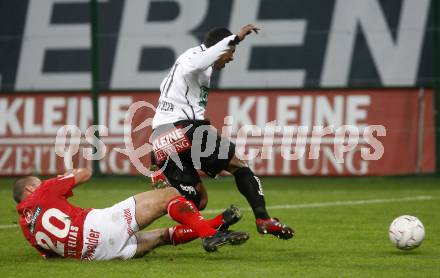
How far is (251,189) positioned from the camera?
29.7 feet

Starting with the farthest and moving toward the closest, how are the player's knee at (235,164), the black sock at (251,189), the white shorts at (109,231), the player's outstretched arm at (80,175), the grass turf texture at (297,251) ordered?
the player's knee at (235,164), the black sock at (251,189), the player's outstretched arm at (80,175), the white shorts at (109,231), the grass turf texture at (297,251)

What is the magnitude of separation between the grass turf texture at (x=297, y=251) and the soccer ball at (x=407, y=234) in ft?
0.28

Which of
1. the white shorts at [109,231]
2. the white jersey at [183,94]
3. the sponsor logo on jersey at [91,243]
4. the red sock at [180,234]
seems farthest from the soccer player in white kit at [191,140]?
the sponsor logo on jersey at [91,243]

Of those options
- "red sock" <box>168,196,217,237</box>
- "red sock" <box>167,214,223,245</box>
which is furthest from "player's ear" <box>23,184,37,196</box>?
"red sock" <box>167,214,223,245</box>

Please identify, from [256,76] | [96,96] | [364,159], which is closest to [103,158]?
[96,96]

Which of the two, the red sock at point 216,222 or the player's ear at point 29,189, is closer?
the player's ear at point 29,189

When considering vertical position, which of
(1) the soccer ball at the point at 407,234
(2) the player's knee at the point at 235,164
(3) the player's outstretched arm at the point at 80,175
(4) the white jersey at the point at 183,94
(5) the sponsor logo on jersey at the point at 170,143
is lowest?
(1) the soccer ball at the point at 407,234

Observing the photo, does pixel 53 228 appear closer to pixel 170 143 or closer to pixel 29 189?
pixel 29 189

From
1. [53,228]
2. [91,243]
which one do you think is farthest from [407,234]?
[53,228]

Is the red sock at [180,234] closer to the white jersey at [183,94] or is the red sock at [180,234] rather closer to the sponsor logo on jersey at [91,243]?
the sponsor logo on jersey at [91,243]

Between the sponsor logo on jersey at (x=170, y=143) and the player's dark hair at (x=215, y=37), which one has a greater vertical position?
the player's dark hair at (x=215, y=37)

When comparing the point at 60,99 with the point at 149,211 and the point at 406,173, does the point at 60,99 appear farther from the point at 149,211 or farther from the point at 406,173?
the point at 149,211

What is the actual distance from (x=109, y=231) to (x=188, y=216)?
Answer: 670mm

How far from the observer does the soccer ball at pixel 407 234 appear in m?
8.70
